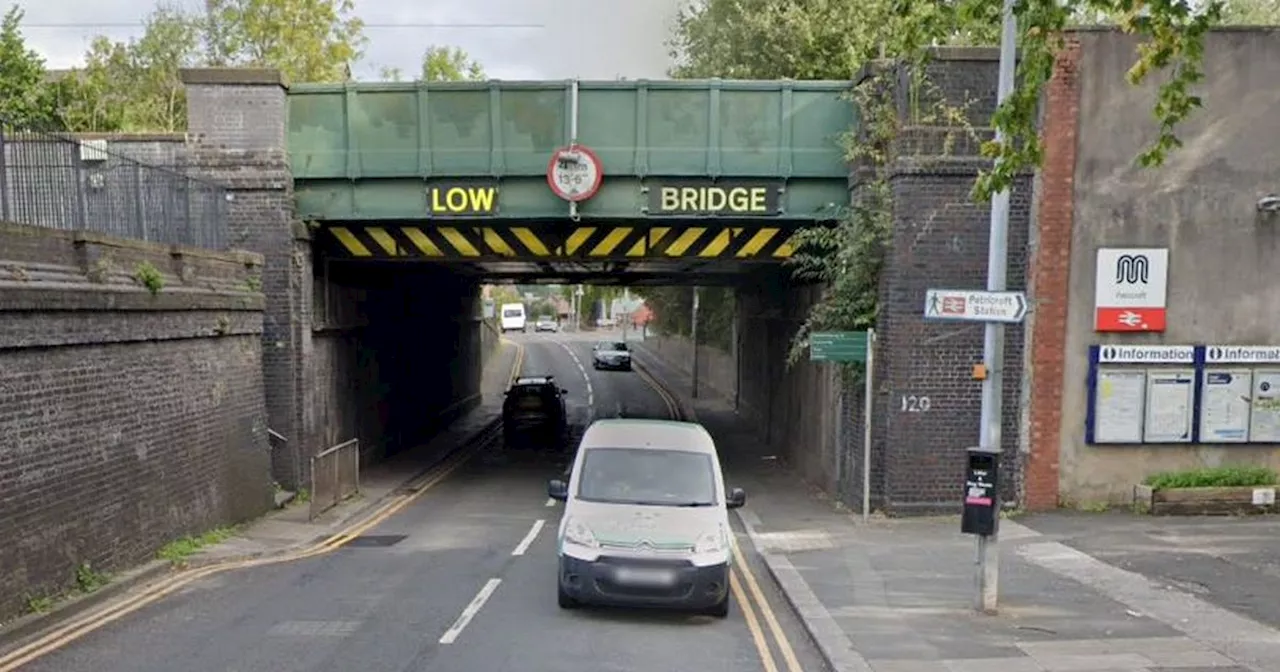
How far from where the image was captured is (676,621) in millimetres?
10164

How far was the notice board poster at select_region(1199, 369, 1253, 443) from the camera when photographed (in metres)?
15.2

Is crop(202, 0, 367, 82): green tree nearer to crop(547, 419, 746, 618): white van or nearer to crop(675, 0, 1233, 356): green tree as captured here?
crop(675, 0, 1233, 356): green tree

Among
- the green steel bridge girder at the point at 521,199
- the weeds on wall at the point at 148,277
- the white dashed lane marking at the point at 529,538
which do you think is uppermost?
the green steel bridge girder at the point at 521,199

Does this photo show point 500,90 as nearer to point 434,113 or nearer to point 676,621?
A: point 434,113

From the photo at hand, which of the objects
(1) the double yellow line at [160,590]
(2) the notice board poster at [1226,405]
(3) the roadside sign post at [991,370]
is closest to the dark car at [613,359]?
(1) the double yellow line at [160,590]

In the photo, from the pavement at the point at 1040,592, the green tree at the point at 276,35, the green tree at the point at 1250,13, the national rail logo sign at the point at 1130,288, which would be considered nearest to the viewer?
the pavement at the point at 1040,592

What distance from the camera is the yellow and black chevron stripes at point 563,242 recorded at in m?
19.2

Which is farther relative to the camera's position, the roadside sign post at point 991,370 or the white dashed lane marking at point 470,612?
the roadside sign post at point 991,370

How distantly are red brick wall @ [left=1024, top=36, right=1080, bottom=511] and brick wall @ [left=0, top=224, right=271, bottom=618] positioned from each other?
12.0 m

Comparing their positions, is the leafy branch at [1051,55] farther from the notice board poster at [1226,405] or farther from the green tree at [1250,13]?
the green tree at [1250,13]

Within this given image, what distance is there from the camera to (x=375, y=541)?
1485cm

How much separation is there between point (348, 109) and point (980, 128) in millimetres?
10339

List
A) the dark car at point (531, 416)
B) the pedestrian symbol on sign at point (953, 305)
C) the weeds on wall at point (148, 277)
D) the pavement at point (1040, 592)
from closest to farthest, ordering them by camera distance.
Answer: the pavement at point (1040, 592)
the pedestrian symbol on sign at point (953, 305)
the weeds on wall at point (148, 277)
the dark car at point (531, 416)

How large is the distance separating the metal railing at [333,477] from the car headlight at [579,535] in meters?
7.16
